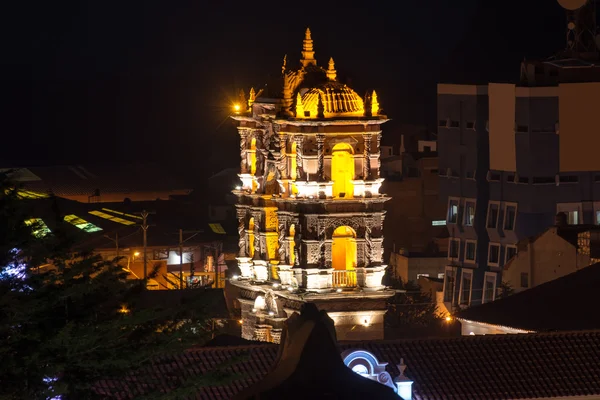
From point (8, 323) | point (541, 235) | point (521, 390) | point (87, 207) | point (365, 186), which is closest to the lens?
point (8, 323)

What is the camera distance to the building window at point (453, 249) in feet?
343

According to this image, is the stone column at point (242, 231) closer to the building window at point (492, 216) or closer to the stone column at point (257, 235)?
the stone column at point (257, 235)

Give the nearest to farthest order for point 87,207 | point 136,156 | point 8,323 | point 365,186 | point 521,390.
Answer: point 8,323
point 521,390
point 365,186
point 87,207
point 136,156

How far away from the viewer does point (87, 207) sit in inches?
4973

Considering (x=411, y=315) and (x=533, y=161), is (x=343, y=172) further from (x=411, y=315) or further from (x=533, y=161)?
(x=533, y=161)

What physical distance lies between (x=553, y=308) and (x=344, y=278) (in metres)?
7.78

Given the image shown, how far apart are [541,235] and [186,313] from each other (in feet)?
157

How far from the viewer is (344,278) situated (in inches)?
2938

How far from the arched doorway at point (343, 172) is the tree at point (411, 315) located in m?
9.71

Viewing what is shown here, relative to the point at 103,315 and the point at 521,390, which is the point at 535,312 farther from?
the point at 103,315

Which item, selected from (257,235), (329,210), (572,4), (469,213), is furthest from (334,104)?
(572,4)

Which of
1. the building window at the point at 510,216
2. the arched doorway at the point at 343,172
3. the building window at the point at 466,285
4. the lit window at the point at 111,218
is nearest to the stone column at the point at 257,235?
the arched doorway at the point at 343,172

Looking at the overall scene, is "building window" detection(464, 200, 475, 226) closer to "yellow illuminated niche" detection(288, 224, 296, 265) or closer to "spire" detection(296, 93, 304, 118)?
"yellow illuminated niche" detection(288, 224, 296, 265)

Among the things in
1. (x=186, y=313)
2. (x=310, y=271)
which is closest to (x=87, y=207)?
(x=310, y=271)
